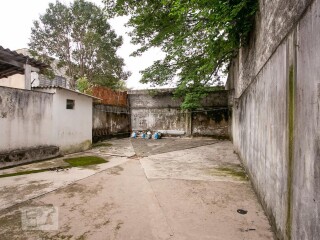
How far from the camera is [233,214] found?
10.2ft

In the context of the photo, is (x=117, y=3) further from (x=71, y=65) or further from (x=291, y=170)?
(x=71, y=65)

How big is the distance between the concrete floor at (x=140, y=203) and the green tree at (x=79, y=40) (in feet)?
41.9

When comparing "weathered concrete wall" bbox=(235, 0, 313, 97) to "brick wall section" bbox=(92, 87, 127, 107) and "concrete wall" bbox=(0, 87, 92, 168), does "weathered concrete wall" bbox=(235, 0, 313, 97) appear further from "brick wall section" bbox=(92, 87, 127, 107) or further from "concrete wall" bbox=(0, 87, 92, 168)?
"brick wall section" bbox=(92, 87, 127, 107)

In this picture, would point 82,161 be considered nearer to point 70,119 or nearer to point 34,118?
point 34,118

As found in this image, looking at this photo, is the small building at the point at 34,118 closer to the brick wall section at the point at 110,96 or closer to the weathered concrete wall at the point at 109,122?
the weathered concrete wall at the point at 109,122

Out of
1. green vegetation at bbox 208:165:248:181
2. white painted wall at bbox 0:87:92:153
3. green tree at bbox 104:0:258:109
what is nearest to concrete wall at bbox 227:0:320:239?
green tree at bbox 104:0:258:109

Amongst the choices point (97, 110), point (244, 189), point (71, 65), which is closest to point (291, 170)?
point (244, 189)

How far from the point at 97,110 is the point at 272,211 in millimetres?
10150

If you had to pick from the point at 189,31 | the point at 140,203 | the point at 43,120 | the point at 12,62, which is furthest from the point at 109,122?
the point at 140,203

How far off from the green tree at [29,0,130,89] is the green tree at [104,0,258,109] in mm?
7412

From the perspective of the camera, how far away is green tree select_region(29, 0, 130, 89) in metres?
15.7

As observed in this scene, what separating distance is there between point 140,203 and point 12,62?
633 cm

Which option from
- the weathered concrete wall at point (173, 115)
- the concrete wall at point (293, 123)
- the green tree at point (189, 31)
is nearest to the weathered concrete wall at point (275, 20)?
the concrete wall at point (293, 123)

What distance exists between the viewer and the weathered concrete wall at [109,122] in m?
11.2
